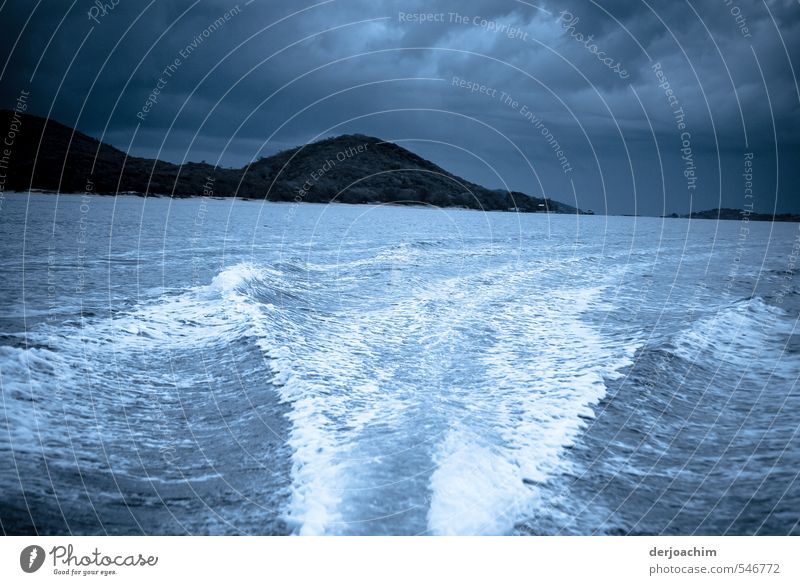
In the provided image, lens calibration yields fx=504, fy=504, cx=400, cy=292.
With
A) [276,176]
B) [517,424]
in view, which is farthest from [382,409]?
[276,176]

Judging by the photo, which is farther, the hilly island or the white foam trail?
the hilly island

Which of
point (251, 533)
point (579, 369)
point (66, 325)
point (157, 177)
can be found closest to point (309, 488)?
point (251, 533)

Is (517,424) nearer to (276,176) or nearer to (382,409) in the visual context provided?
(382,409)

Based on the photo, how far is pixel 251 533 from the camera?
5.06 meters

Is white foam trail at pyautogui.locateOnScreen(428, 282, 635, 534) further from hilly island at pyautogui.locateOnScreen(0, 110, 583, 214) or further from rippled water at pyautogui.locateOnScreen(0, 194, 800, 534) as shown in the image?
hilly island at pyautogui.locateOnScreen(0, 110, 583, 214)

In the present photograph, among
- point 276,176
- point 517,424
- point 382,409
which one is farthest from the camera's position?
point 276,176

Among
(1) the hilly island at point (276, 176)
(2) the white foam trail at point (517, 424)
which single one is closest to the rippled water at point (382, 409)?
(2) the white foam trail at point (517, 424)

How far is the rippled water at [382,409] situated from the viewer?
543 centimetres

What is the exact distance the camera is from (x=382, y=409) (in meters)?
7.78

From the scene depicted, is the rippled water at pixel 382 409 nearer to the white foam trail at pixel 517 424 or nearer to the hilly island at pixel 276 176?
the white foam trail at pixel 517 424

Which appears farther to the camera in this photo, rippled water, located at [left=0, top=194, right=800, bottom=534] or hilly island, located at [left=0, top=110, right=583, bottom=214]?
hilly island, located at [left=0, top=110, right=583, bottom=214]

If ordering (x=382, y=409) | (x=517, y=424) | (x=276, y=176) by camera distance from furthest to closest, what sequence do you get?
(x=276, y=176) → (x=382, y=409) → (x=517, y=424)

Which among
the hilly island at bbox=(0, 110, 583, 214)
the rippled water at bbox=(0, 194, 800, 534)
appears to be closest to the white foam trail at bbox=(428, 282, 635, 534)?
the rippled water at bbox=(0, 194, 800, 534)

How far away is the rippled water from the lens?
17.8 feet
